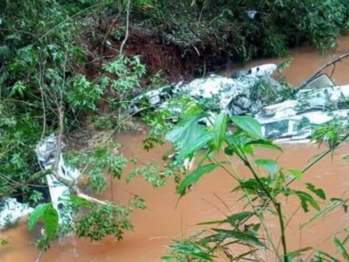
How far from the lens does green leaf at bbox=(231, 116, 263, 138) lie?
3.27ft

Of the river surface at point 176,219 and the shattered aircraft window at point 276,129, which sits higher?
the shattered aircraft window at point 276,129

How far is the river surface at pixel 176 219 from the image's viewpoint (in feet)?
9.65

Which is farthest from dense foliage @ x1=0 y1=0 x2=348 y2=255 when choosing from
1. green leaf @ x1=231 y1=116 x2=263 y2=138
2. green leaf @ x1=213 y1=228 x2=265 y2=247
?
green leaf @ x1=231 y1=116 x2=263 y2=138

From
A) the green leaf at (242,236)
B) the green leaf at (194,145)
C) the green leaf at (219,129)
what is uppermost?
the green leaf at (219,129)

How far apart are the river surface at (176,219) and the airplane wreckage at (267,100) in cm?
28

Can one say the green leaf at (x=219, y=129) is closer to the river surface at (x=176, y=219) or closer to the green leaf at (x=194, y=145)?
the green leaf at (x=194, y=145)

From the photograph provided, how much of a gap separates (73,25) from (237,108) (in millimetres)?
1385

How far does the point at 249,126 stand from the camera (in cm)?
100

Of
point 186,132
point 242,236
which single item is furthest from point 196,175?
point 242,236

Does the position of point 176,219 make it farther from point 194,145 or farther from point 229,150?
point 194,145

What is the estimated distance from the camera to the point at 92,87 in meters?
3.90

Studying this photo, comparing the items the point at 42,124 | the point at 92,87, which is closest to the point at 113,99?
the point at 92,87

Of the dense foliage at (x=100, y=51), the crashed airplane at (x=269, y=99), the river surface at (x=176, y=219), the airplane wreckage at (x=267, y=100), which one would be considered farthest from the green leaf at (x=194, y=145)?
the crashed airplane at (x=269, y=99)

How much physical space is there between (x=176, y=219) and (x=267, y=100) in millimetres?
1873
